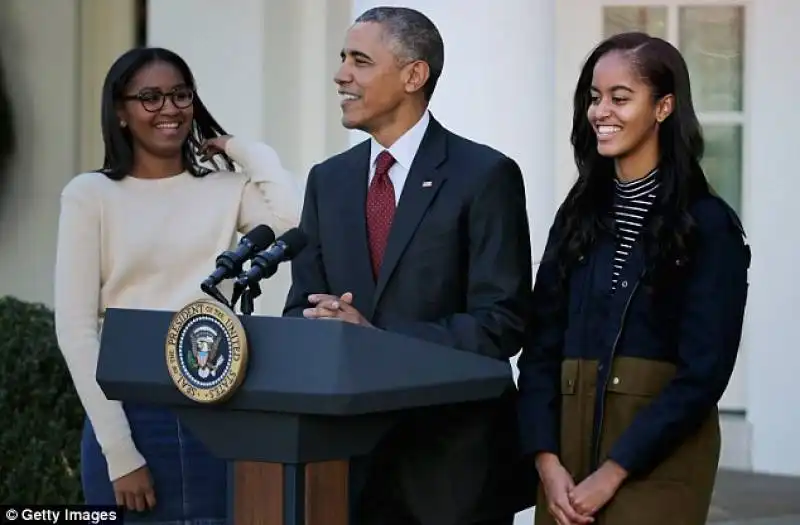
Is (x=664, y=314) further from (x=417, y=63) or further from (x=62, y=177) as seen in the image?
(x=62, y=177)

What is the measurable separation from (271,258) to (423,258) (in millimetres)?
486

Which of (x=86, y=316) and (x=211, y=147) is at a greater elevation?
(x=211, y=147)

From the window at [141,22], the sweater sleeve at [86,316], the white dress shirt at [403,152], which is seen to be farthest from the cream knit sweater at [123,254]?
the window at [141,22]

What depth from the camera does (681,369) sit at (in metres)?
2.96

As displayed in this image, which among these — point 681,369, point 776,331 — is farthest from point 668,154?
point 776,331

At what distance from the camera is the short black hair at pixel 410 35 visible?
315cm

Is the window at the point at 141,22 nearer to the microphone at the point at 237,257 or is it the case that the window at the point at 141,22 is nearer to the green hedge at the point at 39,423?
the green hedge at the point at 39,423

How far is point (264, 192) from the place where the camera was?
3895mm

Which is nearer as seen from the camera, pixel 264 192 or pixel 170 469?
pixel 170 469

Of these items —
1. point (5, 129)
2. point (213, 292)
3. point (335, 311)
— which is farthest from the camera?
point (5, 129)

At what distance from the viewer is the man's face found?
3.14m

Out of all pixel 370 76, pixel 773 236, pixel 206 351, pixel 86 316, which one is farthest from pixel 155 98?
pixel 773 236

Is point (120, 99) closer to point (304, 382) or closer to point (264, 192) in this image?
point (264, 192)

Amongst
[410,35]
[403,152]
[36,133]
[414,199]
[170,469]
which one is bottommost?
[170,469]
